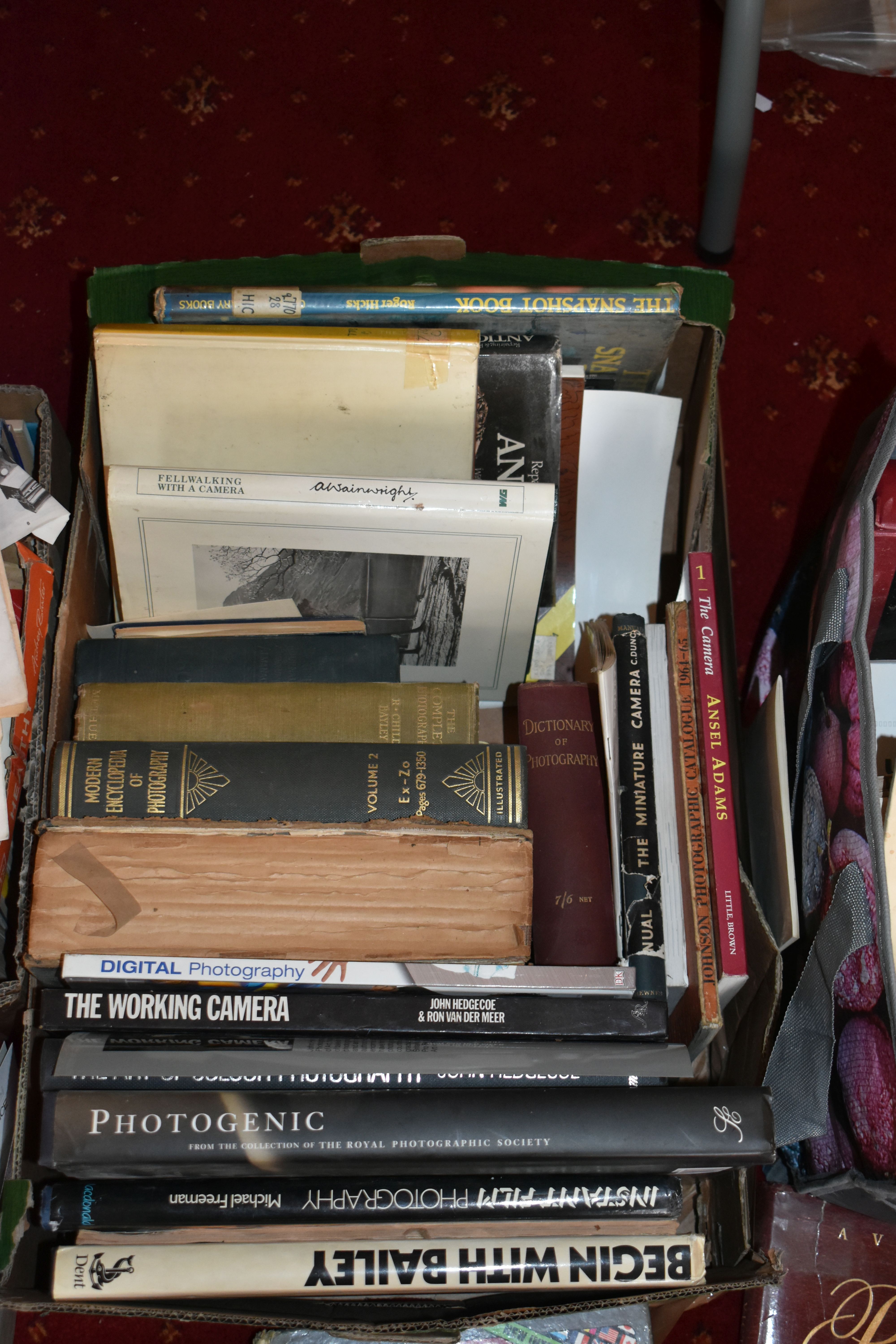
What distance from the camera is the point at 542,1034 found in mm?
761

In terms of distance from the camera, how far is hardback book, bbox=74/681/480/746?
835 mm

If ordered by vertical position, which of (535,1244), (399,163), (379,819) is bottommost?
(535,1244)

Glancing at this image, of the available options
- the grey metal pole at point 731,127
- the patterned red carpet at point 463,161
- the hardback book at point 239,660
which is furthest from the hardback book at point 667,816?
the grey metal pole at point 731,127

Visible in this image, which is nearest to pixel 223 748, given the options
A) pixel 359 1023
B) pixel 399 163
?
pixel 359 1023

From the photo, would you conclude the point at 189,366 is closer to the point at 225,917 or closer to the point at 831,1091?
the point at 225,917

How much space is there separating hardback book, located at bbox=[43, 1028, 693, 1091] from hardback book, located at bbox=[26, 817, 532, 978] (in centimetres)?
6

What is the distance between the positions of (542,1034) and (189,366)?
0.61 meters

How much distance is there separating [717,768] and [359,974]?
0.33 m

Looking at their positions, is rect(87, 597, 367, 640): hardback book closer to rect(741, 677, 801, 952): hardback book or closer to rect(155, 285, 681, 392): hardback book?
rect(155, 285, 681, 392): hardback book

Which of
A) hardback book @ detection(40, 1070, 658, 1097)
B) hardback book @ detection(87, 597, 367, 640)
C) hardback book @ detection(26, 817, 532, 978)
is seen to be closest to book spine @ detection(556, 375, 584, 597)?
hardback book @ detection(87, 597, 367, 640)

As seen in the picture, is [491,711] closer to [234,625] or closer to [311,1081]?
[234,625]

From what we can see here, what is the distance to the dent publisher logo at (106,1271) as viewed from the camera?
2.30 feet

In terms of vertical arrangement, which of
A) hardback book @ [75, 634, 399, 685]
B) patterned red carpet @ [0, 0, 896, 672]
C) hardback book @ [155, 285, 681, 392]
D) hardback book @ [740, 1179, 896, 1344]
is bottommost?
hardback book @ [740, 1179, 896, 1344]

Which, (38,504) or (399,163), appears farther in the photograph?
(399,163)
